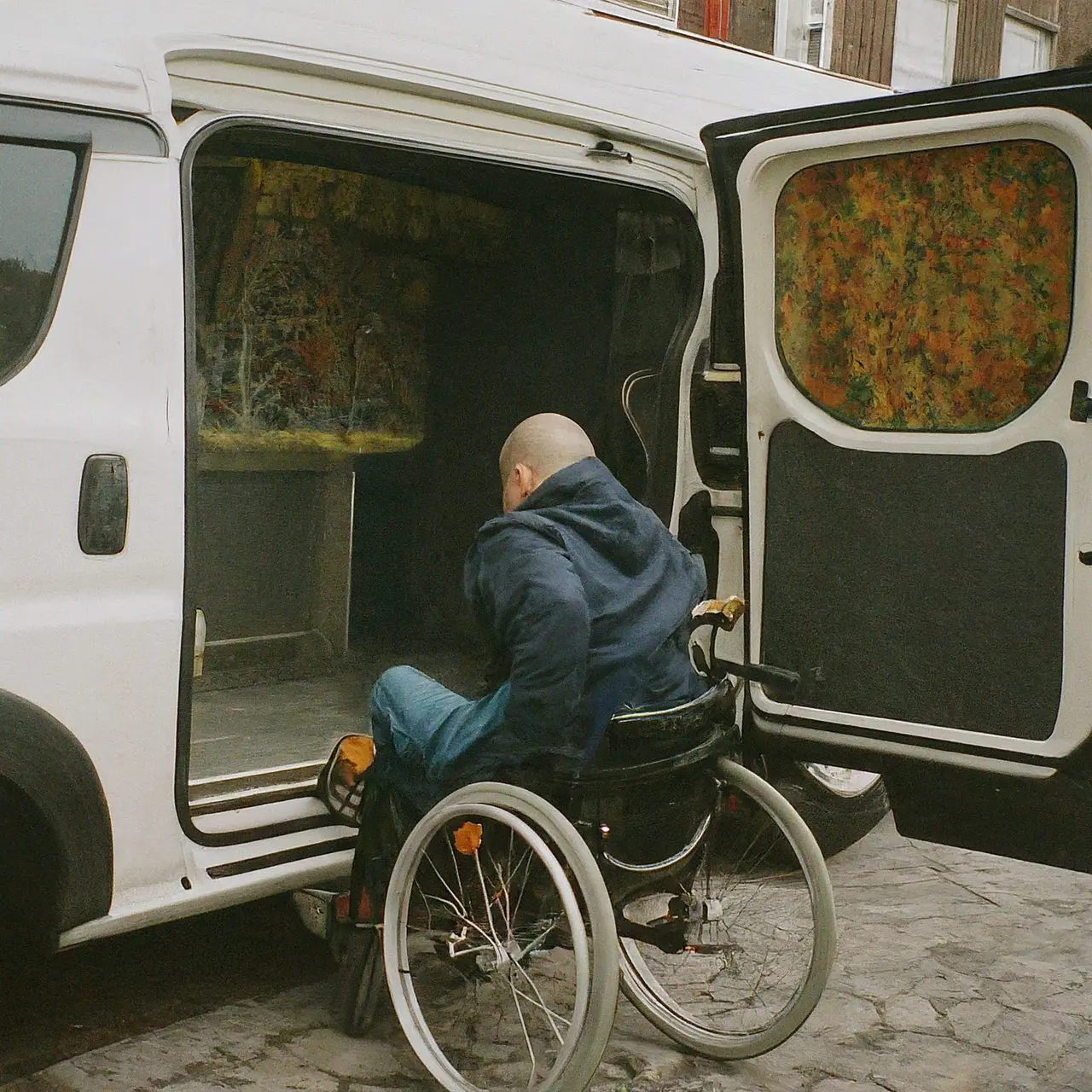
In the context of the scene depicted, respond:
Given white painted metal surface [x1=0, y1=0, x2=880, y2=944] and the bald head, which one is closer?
white painted metal surface [x1=0, y1=0, x2=880, y2=944]

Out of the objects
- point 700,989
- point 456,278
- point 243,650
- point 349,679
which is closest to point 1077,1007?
point 700,989

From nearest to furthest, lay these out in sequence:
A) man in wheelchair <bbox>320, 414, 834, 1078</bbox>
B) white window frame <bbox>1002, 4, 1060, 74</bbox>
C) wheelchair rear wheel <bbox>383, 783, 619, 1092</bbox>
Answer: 1. wheelchair rear wheel <bbox>383, 783, 619, 1092</bbox>
2. man in wheelchair <bbox>320, 414, 834, 1078</bbox>
3. white window frame <bbox>1002, 4, 1060, 74</bbox>

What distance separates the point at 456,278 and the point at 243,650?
1726 mm

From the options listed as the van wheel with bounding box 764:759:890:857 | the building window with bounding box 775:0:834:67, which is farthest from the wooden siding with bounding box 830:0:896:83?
the van wheel with bounding box 764:759:890:857

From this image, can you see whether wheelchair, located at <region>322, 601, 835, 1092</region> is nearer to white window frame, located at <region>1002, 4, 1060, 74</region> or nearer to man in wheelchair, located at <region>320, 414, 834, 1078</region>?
man in wheelchair, located at <region>320, 414, 834, 1078</region>

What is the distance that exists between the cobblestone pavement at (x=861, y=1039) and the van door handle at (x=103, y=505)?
118 cm

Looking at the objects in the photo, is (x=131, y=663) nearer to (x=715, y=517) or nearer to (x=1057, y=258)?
Answer: (x=715, y=517)

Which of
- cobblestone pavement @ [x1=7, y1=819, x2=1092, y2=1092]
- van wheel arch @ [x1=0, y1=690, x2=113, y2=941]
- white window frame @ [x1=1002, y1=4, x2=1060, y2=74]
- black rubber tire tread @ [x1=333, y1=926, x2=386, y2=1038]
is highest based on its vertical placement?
white window frame @ [x1=1002, y1=4, x2=1060, y2=74]

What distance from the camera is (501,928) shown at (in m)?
3.04

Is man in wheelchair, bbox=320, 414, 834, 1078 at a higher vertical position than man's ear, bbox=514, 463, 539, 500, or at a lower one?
lower

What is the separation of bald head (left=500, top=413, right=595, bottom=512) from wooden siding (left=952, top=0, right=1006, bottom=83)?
8448 mm

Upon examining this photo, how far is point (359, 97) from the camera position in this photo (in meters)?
3.31

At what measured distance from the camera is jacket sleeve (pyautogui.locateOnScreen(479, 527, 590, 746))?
282 cm

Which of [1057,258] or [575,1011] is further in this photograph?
[1057,258]
